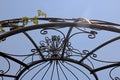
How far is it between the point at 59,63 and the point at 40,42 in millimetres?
868

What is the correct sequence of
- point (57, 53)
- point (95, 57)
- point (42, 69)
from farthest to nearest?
point (42, 69)
point (95, 57)
point (57, 53)

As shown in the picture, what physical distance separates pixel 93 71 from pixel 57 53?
101 centimetres

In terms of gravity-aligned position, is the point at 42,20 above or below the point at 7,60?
above

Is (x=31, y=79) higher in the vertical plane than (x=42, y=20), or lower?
lower

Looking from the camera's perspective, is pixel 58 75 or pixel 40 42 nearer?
pixel 40 42

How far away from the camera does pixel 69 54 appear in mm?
6348

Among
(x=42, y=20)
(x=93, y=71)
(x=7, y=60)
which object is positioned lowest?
(x=93, y=71)

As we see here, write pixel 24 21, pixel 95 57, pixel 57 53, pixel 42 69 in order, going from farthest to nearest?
pixel 42 69 < pixel 95 57 < pixel 57 53 < pixel 24 21

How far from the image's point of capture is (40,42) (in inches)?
248

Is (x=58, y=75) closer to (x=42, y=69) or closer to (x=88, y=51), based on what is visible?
(x=42, y=69)

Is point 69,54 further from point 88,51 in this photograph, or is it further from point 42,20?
point 42,20

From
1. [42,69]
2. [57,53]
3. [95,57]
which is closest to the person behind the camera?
[57,53]

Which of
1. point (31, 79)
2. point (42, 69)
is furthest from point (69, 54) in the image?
point (31, 79)

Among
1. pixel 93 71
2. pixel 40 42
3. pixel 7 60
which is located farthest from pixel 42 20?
pixel 93 71
